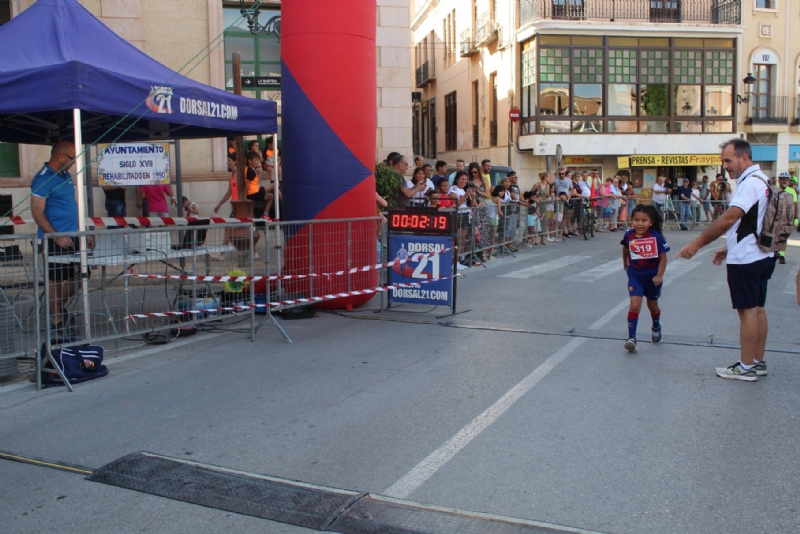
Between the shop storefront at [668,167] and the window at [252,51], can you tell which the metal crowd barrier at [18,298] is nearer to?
the window at [252,51]

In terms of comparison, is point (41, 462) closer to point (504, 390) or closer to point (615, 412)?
point (504, 390)

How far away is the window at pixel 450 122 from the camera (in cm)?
4209

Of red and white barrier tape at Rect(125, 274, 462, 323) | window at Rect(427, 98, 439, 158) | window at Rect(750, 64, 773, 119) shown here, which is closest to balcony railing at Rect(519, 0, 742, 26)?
window at Rect(750, 64, 773, 119)

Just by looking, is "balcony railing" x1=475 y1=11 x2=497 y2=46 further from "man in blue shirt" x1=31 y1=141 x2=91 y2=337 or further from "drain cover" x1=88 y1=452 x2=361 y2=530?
"drain cover" x1=88 y1=452 x2=361 y2=530

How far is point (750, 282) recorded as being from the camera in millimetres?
6266

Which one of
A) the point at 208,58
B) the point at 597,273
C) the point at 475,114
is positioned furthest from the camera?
the point at 475,114

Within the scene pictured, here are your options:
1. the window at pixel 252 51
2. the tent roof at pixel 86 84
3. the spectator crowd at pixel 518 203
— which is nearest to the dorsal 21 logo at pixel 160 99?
the tent roof at pixel 86 84

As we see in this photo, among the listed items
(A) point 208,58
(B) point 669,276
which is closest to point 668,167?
(B) point 669,276

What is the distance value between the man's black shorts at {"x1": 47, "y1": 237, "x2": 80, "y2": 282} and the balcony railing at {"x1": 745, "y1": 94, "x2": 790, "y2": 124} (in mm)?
35464

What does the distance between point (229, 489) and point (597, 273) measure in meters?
10.5

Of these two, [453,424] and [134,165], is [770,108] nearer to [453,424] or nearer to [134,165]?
[134,165]

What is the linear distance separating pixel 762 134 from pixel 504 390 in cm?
3478

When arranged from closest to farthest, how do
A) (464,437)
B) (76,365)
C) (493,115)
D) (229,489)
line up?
1. (229,489)
2. (464,437)
3. (76,365)
4. (493,115)

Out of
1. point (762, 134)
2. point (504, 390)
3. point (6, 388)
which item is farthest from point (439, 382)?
point (762, 134)
